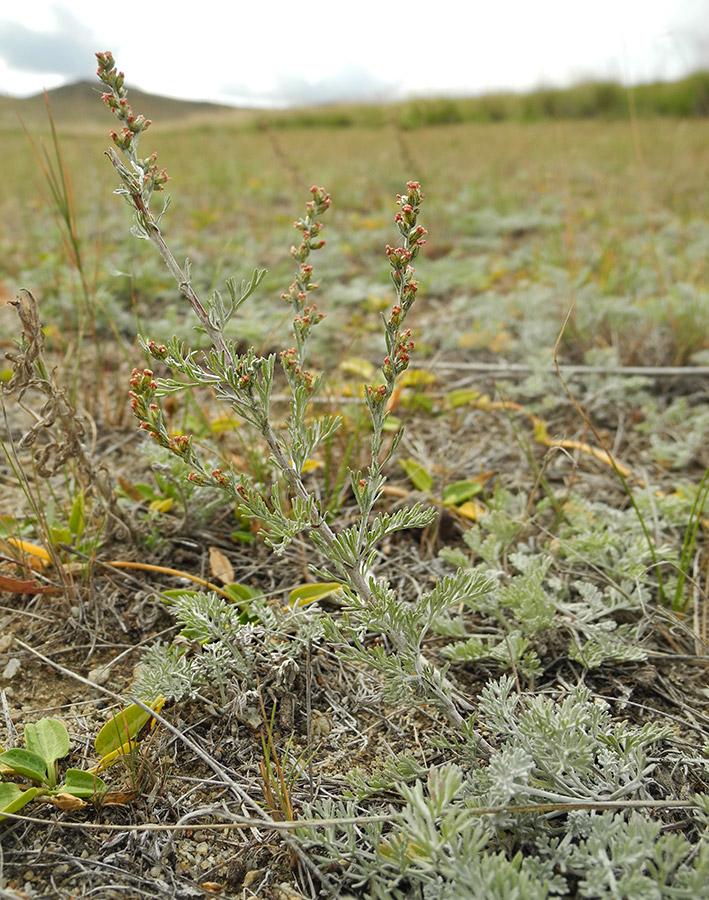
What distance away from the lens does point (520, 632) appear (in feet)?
4.94

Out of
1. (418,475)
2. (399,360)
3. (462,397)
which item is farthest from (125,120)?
(462,397)

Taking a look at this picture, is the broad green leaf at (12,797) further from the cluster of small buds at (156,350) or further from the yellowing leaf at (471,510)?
the yellowing leaf at (471,510)

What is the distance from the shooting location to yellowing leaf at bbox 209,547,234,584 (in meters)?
1.77

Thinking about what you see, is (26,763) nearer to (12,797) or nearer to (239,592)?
(12,797)

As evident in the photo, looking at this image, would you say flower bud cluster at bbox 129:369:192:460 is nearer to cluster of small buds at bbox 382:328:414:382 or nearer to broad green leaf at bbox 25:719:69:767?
cluster of small buds at bbox 382:328:414:382

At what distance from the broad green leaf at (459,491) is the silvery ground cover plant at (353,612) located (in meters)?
0.03

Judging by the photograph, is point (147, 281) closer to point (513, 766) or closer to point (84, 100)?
point (84, 100)

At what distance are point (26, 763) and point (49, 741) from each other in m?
0.06

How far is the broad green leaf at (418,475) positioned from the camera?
2137 mm

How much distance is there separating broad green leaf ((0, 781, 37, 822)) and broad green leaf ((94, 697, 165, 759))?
5.8 inches

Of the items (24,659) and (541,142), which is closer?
(24,659)

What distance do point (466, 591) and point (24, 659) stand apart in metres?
1.10

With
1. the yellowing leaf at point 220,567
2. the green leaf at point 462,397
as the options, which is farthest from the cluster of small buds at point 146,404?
the green leaf at point 462,397

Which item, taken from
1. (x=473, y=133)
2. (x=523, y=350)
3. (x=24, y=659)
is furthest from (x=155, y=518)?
(x=473, y=133)
